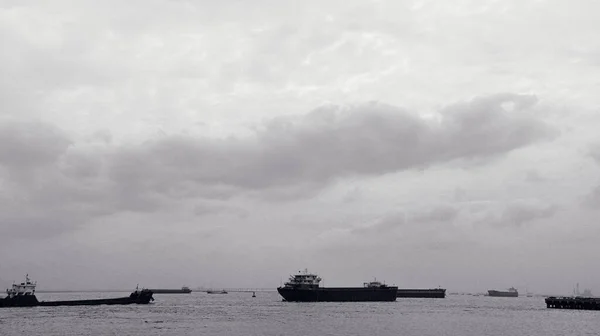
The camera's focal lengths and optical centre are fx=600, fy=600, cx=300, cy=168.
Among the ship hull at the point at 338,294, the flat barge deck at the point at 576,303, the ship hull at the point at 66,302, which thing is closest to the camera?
the ship hull at the point at 66,302

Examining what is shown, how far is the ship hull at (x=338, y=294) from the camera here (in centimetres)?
17102

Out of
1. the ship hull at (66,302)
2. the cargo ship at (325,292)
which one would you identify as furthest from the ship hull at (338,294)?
the ship hull at (66,302)

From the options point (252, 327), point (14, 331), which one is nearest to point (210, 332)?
point (252, 327)

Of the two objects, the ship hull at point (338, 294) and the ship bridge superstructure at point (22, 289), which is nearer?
the ship bridge superstructure at point (22, 289)

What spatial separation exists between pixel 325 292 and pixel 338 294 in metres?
7.55

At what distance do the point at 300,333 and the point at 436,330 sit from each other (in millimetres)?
21454

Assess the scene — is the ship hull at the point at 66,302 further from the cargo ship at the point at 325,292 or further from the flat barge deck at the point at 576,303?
the flat barge deck at the point at 576,303

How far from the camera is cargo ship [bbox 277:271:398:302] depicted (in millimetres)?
170250

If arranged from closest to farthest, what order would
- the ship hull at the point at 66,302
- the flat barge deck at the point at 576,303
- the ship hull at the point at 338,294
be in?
the ship hull at the point at 66,302
the flat barge deck at the point at 576,303
the ship hull at the point at 338,294

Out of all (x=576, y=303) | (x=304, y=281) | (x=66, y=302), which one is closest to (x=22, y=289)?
(x=66, y=302)

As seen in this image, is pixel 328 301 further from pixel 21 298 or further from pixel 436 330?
pixel 436 330

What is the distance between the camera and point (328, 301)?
182 meters

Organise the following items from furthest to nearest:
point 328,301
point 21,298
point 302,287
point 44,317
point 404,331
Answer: point 328,301
point 302,287
point 21,298
point 44,317
point 404,331

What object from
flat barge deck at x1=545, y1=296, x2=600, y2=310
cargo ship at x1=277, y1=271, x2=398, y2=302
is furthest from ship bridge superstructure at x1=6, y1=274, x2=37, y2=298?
flat barge deck at x1=545, y1=296, x2=600, y2=310
